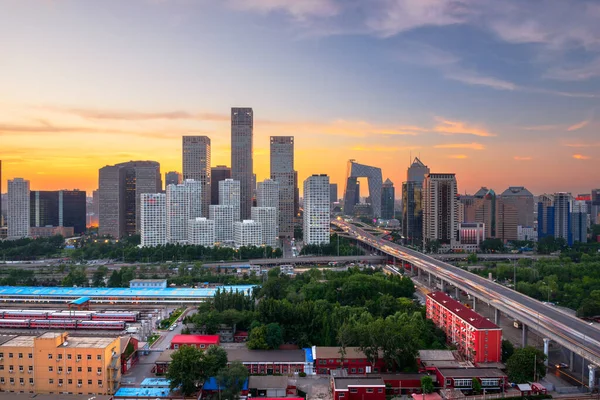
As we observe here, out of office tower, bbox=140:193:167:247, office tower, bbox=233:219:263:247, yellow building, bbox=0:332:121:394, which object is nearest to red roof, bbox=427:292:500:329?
yellow building, bbox=0:332:121:394

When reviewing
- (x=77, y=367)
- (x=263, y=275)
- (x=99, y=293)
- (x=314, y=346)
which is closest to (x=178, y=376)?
(x=77, y=367)

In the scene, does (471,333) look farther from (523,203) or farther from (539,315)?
(523,203)

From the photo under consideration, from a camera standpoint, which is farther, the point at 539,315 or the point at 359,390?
the point at 539,315

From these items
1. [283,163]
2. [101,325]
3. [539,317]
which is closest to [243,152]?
[283,163]

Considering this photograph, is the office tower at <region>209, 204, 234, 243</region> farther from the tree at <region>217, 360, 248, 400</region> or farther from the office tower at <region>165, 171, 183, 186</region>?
the office tower at <region>165, 171, 183, 186</region>

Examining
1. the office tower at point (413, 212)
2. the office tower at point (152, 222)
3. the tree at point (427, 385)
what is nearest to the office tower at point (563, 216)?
the office tower at point (413, 212)

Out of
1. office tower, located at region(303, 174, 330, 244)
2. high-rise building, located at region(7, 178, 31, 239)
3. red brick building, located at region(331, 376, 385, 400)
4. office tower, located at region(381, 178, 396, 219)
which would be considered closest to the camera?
red brick building, located at region(331, 376, 385, 400)
